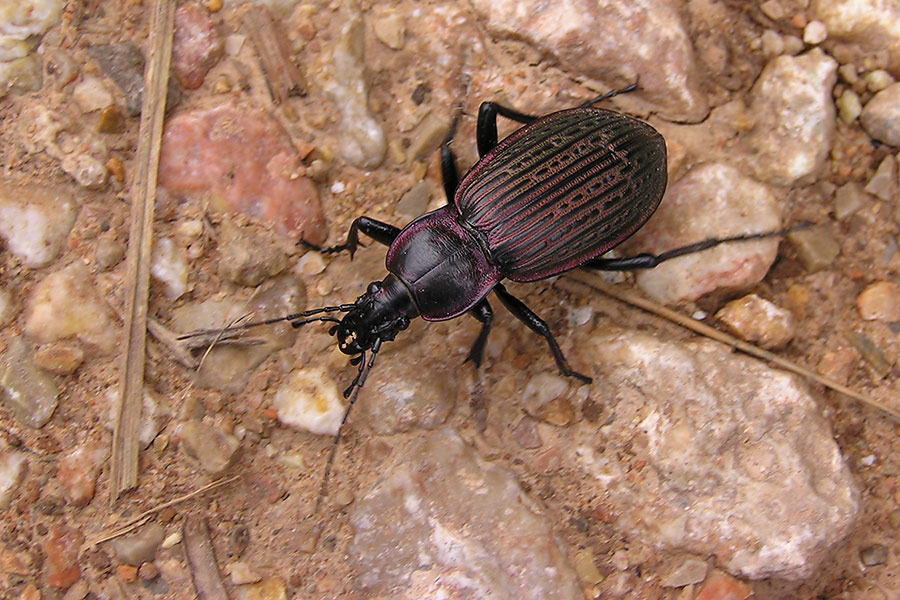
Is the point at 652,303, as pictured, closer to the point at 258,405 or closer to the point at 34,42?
the point at 258,405

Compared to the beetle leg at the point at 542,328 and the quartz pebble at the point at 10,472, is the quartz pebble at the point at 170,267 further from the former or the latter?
the beetle leg at the point at 542,328

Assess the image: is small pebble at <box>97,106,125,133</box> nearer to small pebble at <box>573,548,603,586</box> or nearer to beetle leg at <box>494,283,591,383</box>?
beetle leg at <box>494,283,591,383</box>

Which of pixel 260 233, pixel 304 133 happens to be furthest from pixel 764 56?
pixel 260 233

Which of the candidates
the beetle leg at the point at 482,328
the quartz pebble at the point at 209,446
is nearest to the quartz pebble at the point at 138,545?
the quartz pebble at the point at 209,446

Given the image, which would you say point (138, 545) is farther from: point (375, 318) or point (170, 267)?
point (375, 318)

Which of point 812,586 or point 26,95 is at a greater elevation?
point 26,95

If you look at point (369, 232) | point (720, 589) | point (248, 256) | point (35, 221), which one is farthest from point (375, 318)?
point (720, 589)

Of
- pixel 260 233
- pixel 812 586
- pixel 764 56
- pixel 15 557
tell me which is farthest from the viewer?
pixel 764 56

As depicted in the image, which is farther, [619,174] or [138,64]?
[138,64]
